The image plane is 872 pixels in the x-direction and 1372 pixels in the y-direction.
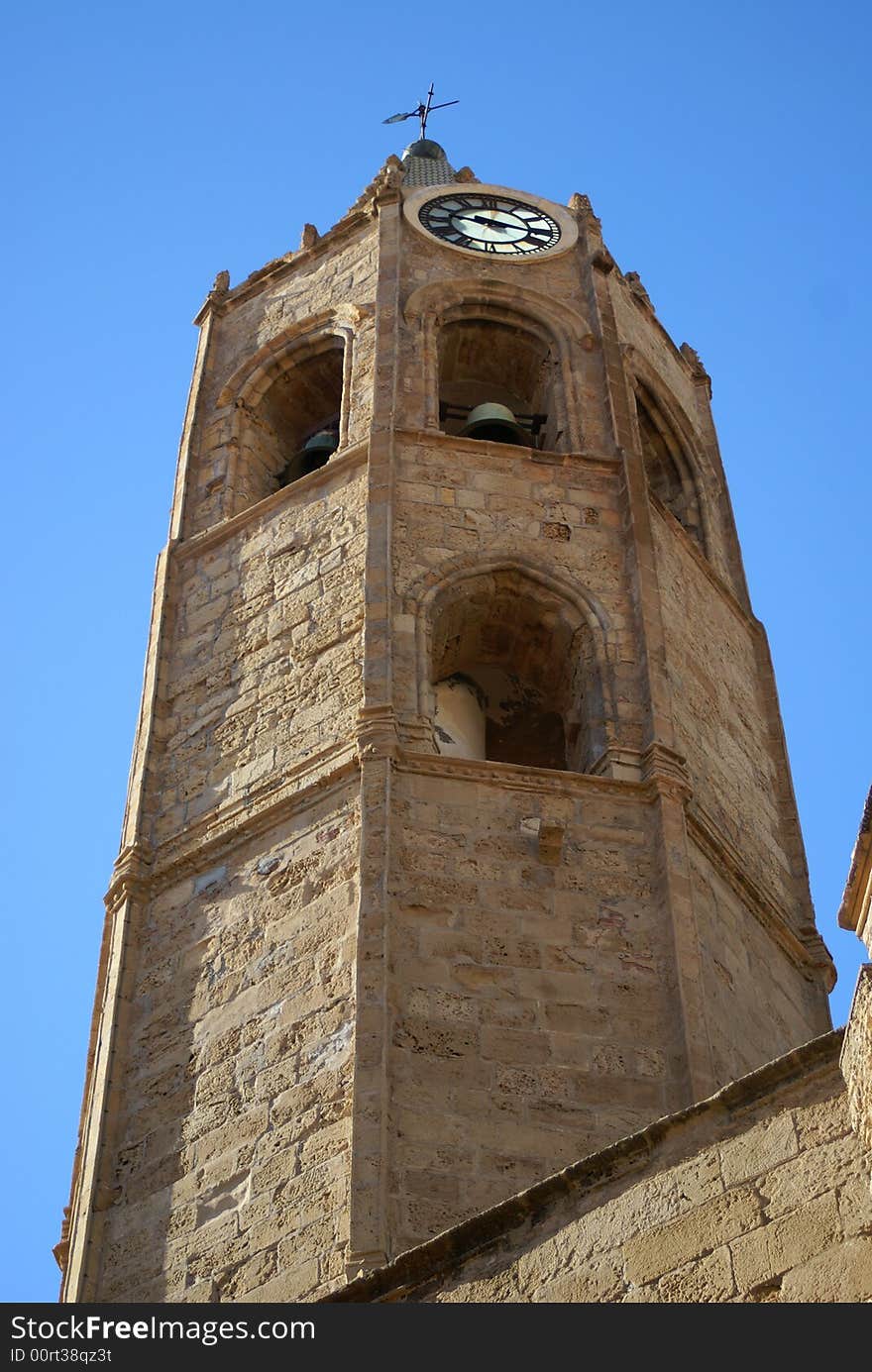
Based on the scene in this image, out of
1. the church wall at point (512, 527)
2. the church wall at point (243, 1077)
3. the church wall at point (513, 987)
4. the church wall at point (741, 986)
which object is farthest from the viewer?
the church wall at point (512, 527)

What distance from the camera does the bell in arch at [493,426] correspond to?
23.0 metres

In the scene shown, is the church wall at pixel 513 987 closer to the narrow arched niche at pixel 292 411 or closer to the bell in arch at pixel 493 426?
the bell in arch at pixel 493 426

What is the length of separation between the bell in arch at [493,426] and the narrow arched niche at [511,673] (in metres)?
2.82

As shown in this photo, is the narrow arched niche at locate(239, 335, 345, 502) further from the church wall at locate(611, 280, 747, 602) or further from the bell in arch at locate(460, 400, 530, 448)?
the church wall at locate(611, 280, 747, 602)

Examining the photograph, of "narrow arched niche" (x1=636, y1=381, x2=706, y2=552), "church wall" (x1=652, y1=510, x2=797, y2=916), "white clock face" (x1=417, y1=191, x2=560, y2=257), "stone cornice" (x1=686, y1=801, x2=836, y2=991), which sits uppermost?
"white clock face" (x1=417, y1=191, x2=560, y2=257)

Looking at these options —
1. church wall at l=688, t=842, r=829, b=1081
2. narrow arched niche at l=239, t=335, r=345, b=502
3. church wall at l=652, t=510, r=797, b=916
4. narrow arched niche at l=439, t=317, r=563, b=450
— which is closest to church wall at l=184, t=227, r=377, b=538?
narrow arched niche at l=239, t=335, r=345, b=502

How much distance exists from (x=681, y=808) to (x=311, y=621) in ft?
11.4

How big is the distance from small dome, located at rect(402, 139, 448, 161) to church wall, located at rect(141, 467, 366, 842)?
1104cm

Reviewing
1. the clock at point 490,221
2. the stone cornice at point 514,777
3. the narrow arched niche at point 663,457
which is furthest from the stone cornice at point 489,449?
the stone cornice at point 514,777

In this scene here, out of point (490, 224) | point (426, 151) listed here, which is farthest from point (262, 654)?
point (426, 151)

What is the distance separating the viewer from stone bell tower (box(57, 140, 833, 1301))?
1594 centimetres

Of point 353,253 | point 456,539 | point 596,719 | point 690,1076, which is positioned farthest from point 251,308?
point 690,1076

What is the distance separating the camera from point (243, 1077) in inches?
653

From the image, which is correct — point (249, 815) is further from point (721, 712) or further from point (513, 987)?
point (721, 712)
